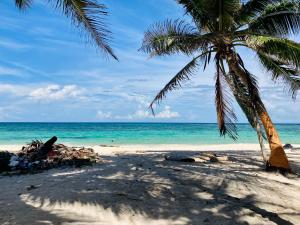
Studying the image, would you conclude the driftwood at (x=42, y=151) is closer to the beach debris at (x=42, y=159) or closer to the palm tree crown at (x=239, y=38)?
the beach debris at (x=42, y=159)

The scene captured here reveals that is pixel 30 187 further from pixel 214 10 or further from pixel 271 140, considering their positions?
pixel 214 10

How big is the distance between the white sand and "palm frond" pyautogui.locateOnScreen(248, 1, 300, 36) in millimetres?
3721

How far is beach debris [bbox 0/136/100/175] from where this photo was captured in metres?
10.7

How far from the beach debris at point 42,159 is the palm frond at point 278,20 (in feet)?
18.7

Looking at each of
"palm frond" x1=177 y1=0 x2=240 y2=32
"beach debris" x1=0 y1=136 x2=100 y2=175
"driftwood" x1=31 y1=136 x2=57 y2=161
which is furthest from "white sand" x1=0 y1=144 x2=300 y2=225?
"palm frond" x1=177 y1=0 x2=240 y2=32

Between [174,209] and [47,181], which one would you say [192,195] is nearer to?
[174,209]

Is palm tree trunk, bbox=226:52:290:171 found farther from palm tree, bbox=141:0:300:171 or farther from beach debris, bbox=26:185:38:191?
beach debris, bbox=26:185:38:191

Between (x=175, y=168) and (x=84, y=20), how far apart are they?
5.36 m

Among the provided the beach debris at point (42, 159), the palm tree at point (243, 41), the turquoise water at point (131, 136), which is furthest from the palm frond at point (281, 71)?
the turquoise water at point (131, 136)

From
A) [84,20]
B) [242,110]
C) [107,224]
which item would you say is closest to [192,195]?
[107,224]

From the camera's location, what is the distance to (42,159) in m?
11.5

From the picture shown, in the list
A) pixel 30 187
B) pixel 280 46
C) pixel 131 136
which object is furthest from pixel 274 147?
pixel 131 136

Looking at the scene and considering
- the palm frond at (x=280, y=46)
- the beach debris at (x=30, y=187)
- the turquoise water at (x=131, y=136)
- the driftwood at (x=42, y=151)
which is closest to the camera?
the beach debris at (x=30, y=187)

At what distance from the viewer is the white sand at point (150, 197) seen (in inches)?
260
